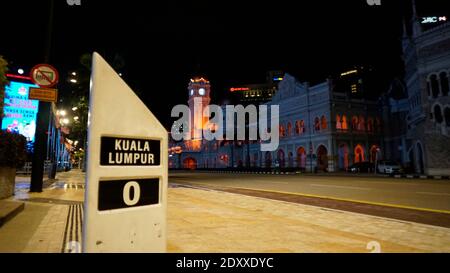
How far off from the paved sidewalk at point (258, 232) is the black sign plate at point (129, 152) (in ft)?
6.86

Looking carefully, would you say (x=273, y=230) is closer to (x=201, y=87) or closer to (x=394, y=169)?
(x=394, y=169)

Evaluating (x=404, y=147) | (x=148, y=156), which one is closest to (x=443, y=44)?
(x=404, y=147)

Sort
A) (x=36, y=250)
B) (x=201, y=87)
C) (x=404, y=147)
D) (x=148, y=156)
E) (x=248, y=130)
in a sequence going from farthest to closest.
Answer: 1. (x=201, y=87)
2. (x=248, y=130)
3. (x=404, y=147)
4. (x=36, y=250)
5. (x=148, y=156)

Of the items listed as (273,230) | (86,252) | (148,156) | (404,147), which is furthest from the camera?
(404,147)

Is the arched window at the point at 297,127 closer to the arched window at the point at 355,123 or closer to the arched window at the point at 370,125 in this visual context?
the arched window at the point at 355,123

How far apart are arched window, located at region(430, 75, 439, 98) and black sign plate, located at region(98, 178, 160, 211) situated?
1238 inches

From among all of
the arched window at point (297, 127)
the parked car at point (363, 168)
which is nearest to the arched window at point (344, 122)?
the arched window at point (297, 127)

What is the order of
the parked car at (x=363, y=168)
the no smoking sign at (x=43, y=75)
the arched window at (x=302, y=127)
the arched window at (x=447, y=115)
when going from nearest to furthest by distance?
the no smoking sign at (x=43, y=75), the arched window at (x=447, y=115), the parked car at (x=363, y=168), the arched window at (x=302, y=127)

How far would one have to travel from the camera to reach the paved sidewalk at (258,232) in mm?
4137

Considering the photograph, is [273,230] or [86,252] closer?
[86,252]

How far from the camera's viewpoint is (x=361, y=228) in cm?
553

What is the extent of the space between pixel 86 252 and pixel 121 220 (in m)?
0.27

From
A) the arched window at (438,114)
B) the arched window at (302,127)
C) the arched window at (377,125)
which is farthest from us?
the arched window at (302,127)

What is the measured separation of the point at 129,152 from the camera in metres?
2.13
